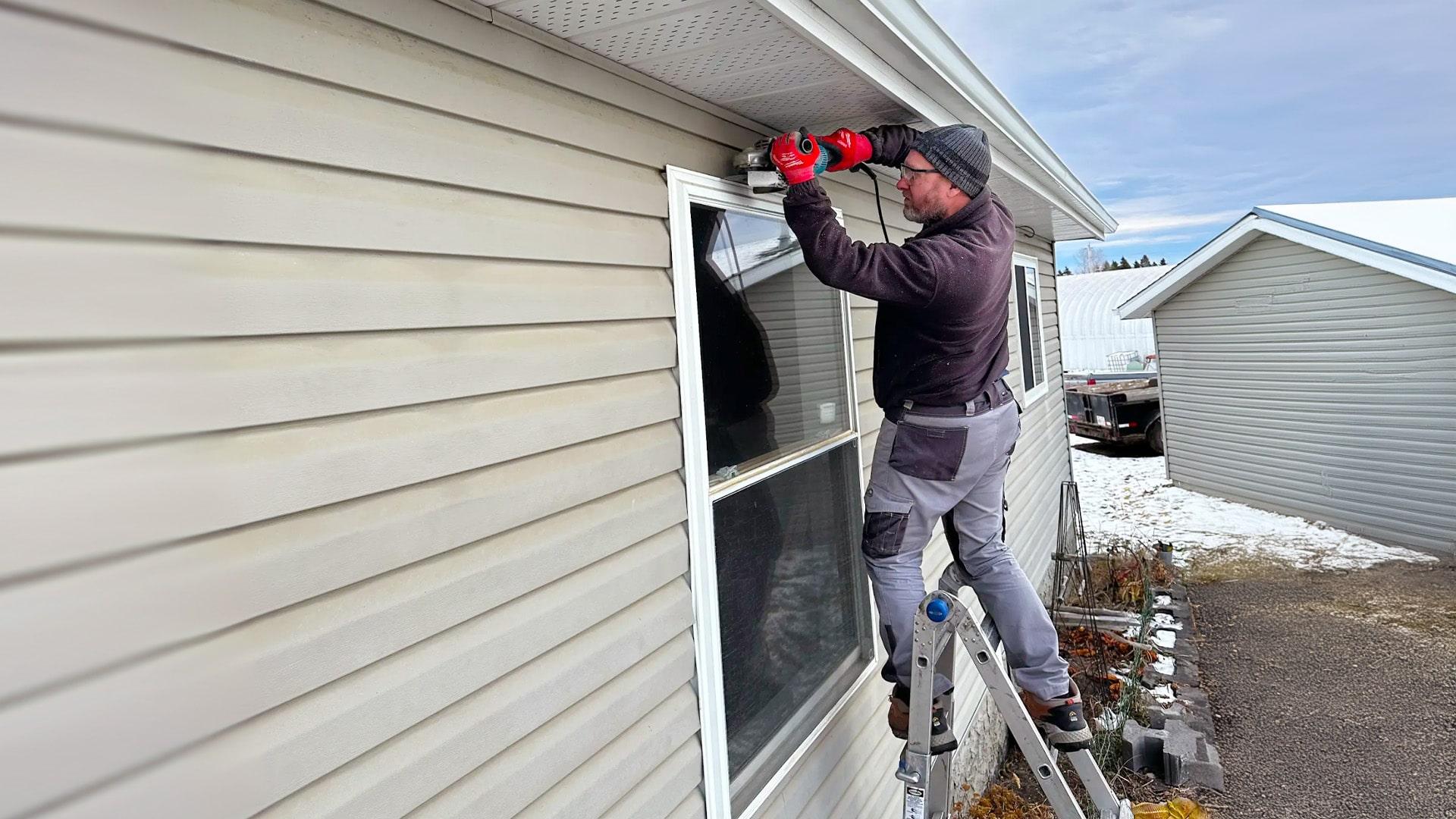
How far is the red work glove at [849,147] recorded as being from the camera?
251cm

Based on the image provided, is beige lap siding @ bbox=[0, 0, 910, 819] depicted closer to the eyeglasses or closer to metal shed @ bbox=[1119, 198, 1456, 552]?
the eyeglasses

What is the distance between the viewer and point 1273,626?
7617 millimetres

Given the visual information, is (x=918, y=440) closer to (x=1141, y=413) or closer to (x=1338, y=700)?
(x=1338, y=700)

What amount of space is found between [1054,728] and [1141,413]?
17774 mm

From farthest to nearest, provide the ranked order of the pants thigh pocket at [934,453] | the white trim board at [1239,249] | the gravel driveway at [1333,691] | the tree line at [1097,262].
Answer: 1. the tree line at [1097,262]
2. the white trim board at [1239,249]
3. the gravel driveway at [1333,691]
4. the pants thigh pocket at [934,453]

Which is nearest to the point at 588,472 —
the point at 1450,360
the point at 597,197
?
the point at 597,197

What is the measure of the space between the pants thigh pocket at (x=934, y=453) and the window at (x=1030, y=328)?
16.3 ft

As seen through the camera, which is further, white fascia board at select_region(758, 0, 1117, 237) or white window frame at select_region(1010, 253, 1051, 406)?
white window frame at select_region(1010, 253, 1051, 406)

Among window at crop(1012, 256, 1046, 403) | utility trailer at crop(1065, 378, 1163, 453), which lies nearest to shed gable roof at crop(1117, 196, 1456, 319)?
utility trailer at crop(1065, 378, 1163, 453)

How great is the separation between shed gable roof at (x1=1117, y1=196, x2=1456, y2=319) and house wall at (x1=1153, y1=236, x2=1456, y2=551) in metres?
0.35

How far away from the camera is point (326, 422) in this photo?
1.36 meters

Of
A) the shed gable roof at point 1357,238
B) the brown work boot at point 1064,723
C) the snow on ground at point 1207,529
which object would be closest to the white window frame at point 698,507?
the brown work boot at point 1064,723

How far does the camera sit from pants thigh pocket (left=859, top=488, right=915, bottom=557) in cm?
270

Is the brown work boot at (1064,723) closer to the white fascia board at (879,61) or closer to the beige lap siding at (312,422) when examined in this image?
the beige lap siding at (312,422)
